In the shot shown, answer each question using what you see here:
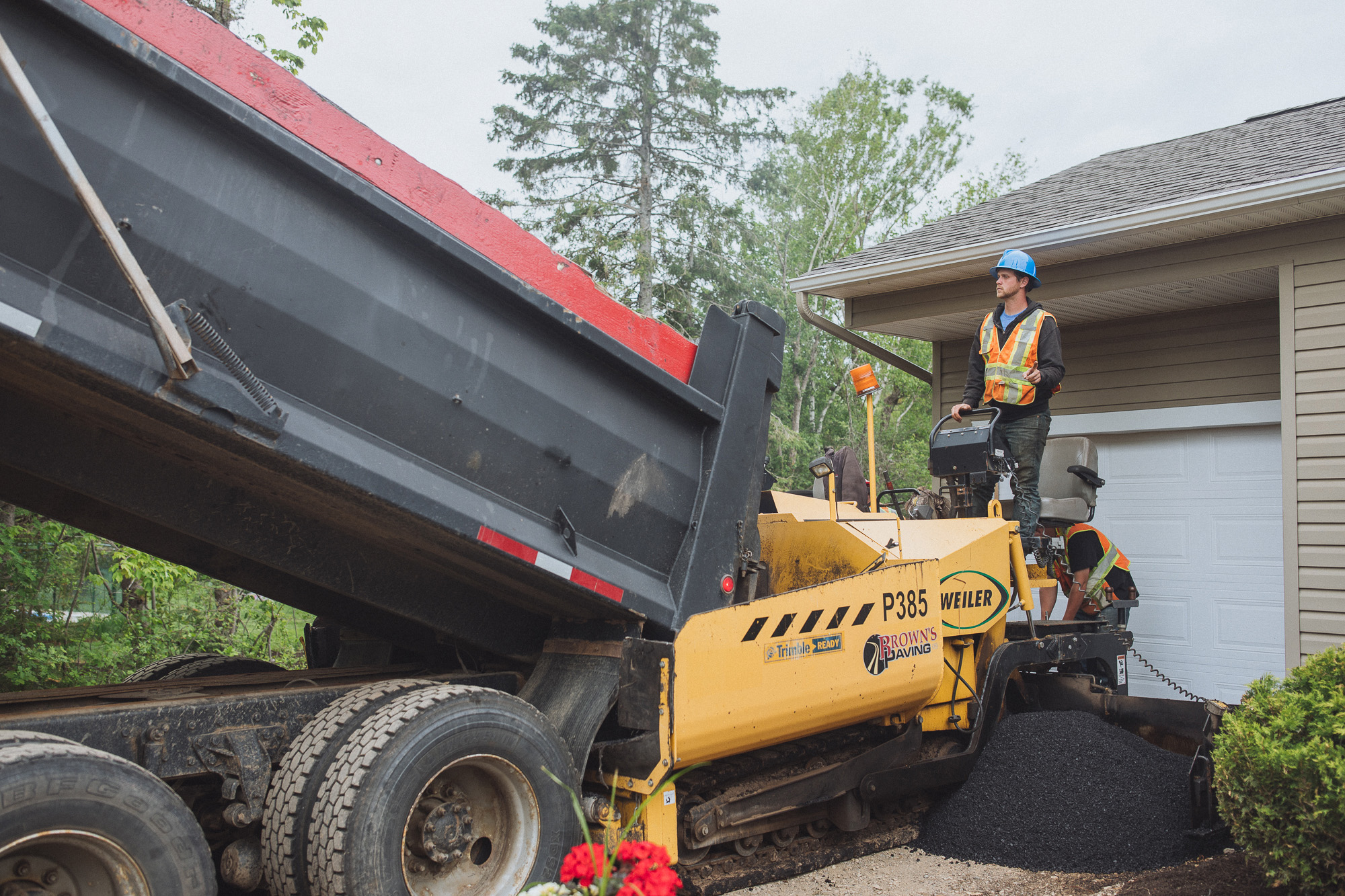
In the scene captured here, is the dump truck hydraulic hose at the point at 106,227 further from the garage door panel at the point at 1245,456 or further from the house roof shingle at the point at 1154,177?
the garage door panel at the point at 1245,456

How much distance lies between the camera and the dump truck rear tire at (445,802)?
2.60m

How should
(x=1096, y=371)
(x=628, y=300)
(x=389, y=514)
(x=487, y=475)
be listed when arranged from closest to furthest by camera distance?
1. (x=389, y=514)
2. (x=487, y=475)
3. (x=1096, y=371)
4. (x=628, y=300)

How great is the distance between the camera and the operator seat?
5.88 metres

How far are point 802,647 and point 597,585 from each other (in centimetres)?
90

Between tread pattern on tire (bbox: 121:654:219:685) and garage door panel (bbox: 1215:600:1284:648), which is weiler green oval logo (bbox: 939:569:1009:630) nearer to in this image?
tread pattern on tire (bbox: 121:654:219:685)

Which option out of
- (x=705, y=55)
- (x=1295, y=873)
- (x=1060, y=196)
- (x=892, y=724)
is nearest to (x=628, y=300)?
(x=705, y=55)

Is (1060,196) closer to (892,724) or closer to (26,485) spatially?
(892,724)

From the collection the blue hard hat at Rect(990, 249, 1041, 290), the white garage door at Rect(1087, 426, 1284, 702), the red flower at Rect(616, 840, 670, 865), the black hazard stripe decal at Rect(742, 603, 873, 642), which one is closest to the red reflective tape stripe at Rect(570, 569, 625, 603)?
the black hazard stripe decal at Rect(742, 603, 873, 642)

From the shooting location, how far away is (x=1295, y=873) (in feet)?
9.85

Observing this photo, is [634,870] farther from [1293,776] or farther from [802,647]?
[1293,776]

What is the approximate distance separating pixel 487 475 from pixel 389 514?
32cm

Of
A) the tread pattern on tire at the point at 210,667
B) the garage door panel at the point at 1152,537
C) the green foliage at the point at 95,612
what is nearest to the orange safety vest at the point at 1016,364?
the garage door panel at the point at 1152,537

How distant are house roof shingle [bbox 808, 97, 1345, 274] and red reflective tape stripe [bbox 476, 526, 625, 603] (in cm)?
513

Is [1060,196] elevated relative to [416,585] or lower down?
elevated
